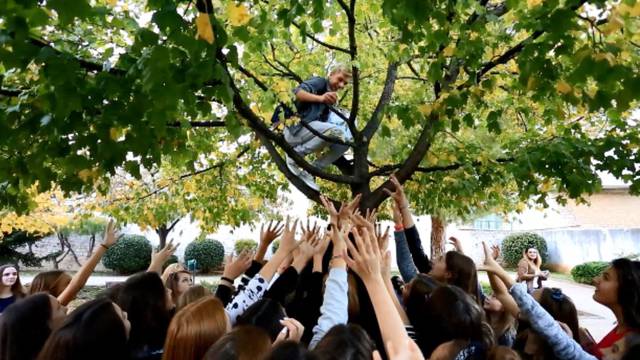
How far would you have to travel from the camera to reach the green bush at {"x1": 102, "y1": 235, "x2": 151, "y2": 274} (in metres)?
22.8

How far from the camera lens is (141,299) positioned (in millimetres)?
2818

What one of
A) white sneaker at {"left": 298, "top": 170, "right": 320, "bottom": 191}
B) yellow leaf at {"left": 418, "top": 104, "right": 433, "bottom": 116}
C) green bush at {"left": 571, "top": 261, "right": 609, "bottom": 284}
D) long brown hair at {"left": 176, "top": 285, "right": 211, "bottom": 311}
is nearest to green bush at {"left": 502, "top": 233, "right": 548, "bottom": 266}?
green bush at {"left": 571, "top": 261, "right": 609, "bottom": 284}

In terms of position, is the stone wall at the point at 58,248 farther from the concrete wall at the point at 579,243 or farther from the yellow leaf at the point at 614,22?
the yellow leaf at the point at 614,22

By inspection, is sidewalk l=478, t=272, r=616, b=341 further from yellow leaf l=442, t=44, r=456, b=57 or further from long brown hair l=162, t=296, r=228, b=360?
long brown hair l=162, t=296, r=228, b=360

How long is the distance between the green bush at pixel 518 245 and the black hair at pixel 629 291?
25.3m

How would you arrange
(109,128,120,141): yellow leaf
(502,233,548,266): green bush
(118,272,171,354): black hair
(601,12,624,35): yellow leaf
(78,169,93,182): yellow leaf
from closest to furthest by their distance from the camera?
1. (601,12,624,35): yellow leaf
2. (109,128,120,141): yellow leaf
3. (118,272,171,354): black hair
4. (78,169,93,182): yellow leaf
5. (502,233,548,266): green bush

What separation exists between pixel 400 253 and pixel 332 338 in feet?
7.45

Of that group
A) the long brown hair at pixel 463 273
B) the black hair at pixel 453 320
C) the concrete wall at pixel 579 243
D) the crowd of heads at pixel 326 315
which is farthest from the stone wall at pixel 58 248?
the black hair at pixel 453 320

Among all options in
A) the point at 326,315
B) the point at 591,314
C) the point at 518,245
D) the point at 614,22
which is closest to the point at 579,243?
the point at 518,245

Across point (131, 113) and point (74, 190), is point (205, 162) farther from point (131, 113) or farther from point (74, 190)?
point (131, 113)

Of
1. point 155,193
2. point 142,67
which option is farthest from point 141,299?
point 155,193

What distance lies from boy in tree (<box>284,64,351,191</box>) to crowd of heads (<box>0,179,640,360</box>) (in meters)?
1.15

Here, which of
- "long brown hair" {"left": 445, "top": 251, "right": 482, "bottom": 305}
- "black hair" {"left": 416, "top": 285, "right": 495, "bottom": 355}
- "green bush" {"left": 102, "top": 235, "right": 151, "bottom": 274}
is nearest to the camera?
"black hair" {"left": 416, "top": 285, "right": 495, "bottom": 355}

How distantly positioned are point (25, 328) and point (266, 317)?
4.00 feet
